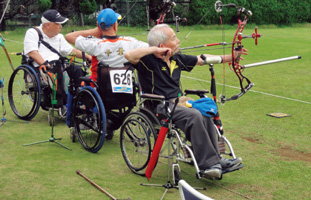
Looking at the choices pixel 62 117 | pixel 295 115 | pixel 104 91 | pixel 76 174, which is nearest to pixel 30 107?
pixel 62 117

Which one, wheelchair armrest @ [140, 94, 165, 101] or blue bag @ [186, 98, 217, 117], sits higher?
wheelchair armrest @ [140, 94, 165, 101]

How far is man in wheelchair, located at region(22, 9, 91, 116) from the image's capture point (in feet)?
22.1

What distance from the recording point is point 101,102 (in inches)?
205

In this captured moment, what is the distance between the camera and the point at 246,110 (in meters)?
7.70

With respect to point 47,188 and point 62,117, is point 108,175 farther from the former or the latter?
point 62,117

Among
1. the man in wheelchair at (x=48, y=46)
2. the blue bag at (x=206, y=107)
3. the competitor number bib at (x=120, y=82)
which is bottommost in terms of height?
the blue bag at (x=206, y=107)

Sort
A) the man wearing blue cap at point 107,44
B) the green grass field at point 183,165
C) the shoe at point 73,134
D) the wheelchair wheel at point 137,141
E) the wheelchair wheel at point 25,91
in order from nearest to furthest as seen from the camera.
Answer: the green grass field at point 183,165, the wheelchair wheel at point 137,141, the man wearing blue cap at point 107,44, the shoe at point 73,134, the wheelchair wheel at point 25,91

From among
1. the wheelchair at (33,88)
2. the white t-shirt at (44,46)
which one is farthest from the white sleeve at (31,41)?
the wheelchair at (33,88)

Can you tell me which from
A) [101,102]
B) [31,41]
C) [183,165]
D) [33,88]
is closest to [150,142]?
[183,165]

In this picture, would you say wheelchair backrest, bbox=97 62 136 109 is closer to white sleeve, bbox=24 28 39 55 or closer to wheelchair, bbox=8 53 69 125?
wheelchair, bbox=8 53 69 125

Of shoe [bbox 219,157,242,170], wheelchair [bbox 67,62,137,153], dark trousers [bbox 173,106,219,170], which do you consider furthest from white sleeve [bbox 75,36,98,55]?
shoe [bbox 219,157,242,170]

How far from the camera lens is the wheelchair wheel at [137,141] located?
4.61 metres

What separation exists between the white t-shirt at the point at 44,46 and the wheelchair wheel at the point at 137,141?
2.40 m

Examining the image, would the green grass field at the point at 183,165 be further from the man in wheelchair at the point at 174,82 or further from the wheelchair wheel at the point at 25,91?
the man in wheelchair at the point at 174,82
